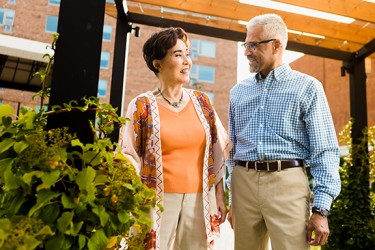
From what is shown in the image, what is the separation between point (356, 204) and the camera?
183 inches

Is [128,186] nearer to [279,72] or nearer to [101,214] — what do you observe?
[101,214]

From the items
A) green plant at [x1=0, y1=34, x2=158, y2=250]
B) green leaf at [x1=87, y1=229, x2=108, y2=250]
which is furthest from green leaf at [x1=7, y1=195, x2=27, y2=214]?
green leaf at [x1=87, y1=229, x2=108, y2=250]

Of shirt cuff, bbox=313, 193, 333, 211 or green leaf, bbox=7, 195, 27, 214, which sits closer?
green leaf, bbox=7, 195, 27, 214

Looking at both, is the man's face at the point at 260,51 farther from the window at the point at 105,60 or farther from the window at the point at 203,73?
the window at the point at 203,73

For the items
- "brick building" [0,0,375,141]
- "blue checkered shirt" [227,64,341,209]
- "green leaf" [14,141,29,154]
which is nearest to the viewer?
"green leaf" [14,141,29,154]

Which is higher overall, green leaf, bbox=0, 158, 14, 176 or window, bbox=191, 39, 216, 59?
window, bbox=191, 39, 216, 59

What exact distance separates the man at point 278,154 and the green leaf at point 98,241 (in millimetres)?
1259

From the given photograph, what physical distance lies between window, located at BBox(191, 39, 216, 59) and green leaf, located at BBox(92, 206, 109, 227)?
94.0ft

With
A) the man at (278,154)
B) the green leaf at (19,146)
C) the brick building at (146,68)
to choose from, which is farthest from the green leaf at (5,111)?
the brick building at (146,68)

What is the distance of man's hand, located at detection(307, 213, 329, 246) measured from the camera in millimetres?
2016

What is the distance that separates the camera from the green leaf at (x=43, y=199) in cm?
105

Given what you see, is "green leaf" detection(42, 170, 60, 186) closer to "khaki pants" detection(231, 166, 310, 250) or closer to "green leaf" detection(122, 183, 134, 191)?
"green leaf" detection(122, 183, 134, 191)

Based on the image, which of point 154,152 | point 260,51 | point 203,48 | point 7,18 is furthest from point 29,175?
point 203,48

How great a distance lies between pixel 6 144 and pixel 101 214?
12.9 inches
